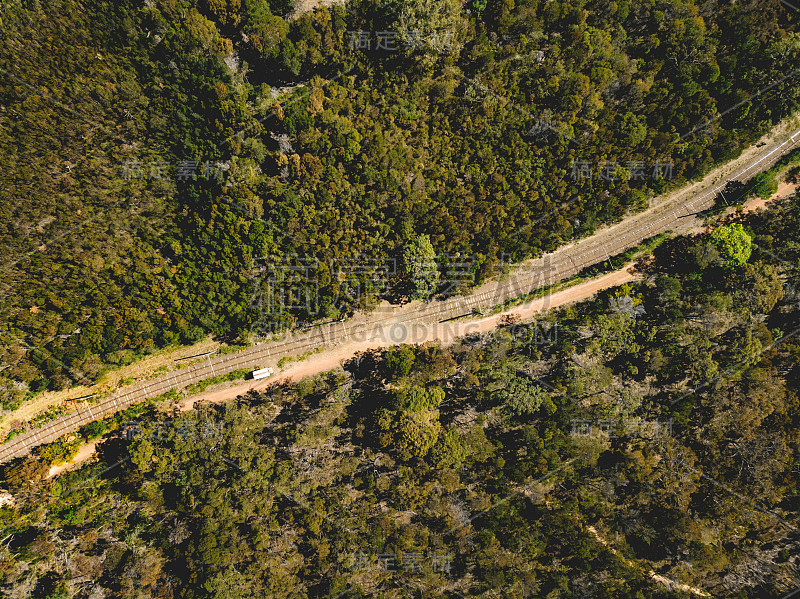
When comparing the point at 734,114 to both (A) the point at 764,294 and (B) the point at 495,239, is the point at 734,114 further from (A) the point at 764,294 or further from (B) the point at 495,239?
(B) the point at 495,239

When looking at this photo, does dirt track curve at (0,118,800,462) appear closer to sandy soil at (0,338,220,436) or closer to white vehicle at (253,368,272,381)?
white vehicle at (253,368,272,381)

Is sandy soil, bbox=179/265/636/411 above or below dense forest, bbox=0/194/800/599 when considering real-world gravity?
above

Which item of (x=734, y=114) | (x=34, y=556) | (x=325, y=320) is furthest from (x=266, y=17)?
(x=34, y=556)

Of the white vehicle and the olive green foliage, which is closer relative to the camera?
the olive green foliage

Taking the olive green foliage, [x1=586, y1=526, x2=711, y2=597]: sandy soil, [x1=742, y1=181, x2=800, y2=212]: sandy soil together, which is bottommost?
[x1=586, y1=526, x2=711, y2=597]: sandy soil

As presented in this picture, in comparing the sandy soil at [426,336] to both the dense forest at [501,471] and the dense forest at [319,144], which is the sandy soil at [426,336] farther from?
the dense forest at [319,144]

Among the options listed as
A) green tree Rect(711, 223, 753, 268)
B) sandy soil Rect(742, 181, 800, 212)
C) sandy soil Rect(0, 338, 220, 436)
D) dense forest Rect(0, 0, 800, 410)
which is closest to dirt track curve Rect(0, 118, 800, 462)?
sandy soil Rect(0, 338, 220, 436)

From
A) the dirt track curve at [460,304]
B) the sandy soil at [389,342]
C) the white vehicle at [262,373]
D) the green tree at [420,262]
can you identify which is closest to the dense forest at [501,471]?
the sandy soil at [389,342]
